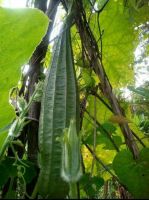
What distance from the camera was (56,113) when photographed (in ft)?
2.39

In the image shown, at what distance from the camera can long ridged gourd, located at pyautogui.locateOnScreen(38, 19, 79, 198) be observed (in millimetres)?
670

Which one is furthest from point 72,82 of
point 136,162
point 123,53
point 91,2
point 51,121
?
point 123,53

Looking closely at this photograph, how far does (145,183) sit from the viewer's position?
0.77m

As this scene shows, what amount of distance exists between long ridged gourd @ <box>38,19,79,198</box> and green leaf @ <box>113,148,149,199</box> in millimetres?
135

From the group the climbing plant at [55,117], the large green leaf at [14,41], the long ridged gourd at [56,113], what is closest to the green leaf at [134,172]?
the climbing plant at [55,117]

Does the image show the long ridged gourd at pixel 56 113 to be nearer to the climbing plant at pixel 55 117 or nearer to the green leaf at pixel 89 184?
the climbing plant at pixel 55 117

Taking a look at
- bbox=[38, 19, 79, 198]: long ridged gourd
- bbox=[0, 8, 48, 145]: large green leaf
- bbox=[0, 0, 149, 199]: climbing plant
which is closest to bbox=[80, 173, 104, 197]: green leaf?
bbox=[0, 0, 149, 199]: climbing plant

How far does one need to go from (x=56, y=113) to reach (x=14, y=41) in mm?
195

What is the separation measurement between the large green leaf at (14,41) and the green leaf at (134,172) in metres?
0.27

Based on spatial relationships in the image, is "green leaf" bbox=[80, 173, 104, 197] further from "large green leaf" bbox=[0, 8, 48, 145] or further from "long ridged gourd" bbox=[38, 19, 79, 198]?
"large green leaf" bbox=[0, 8, 48, 145]

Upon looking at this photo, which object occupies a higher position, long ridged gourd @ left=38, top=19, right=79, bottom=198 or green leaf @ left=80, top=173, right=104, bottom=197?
long ridged gourd @ left=38, top=19, right=79, bottom=198

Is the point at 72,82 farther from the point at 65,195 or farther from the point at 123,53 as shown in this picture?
the point at 123,53

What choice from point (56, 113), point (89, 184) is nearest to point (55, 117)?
point (56, 113)

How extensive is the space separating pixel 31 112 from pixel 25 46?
0.67 feet
